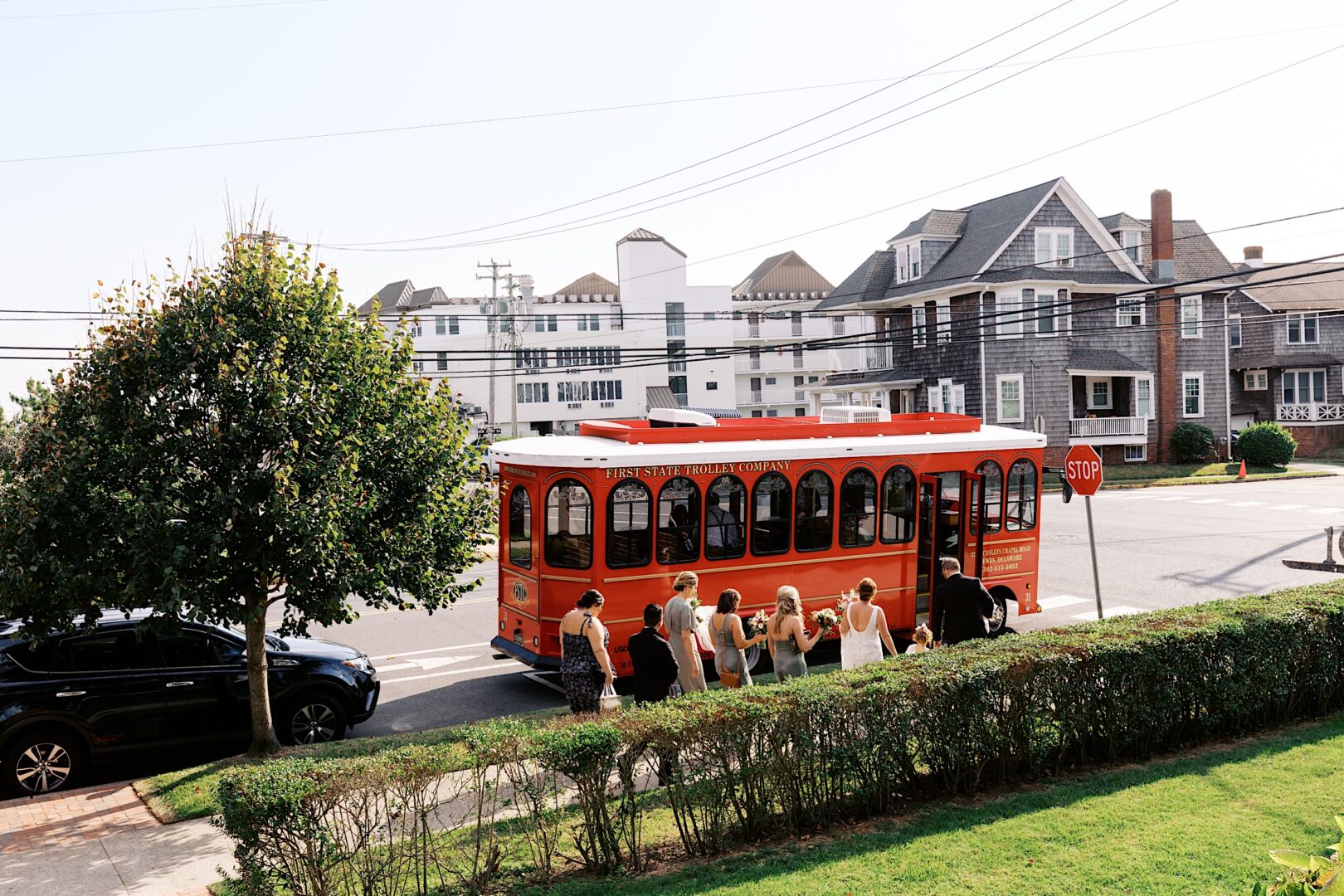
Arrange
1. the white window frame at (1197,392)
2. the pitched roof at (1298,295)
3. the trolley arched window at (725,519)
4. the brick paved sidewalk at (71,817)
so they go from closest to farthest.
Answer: the brick paved sidewalk at (71,817) < the trolley arched window at (725,519) < the white window frame at (1197,392) < the pitched roof at (1298,295)

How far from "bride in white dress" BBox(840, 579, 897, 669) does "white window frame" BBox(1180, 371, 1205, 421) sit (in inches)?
1595

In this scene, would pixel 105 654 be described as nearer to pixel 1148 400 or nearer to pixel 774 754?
pixel 774 754

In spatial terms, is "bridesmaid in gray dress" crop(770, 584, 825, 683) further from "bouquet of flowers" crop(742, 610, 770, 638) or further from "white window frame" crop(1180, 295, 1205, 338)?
"white window frame" crop(1180, 295, 1205, 338)

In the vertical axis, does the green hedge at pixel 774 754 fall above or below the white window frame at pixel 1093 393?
below

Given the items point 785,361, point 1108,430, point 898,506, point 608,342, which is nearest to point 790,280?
point 785,361

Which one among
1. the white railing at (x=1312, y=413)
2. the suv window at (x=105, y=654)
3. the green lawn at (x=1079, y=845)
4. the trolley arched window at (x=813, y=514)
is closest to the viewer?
the green lawn at (x=1079, y=845)

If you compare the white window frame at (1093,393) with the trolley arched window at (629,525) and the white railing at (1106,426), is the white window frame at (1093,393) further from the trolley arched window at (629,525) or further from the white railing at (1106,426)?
the trolley arched window at (629,525)

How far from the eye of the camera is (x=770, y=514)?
12.9 metres

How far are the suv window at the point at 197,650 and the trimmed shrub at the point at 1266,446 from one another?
4309 cm

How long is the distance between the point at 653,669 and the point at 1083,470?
8.36 m

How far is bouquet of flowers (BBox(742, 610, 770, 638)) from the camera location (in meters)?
11.0

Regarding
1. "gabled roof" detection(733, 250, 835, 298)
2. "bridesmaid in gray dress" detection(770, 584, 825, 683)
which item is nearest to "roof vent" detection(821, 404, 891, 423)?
"bridesmaid in gray dress" detection(770, 584, 825, 683)

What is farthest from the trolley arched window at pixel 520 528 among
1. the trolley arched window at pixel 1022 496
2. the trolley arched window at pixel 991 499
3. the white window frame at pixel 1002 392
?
the white window frame at pixel 1002 392

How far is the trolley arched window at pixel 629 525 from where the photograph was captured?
1186 cm
